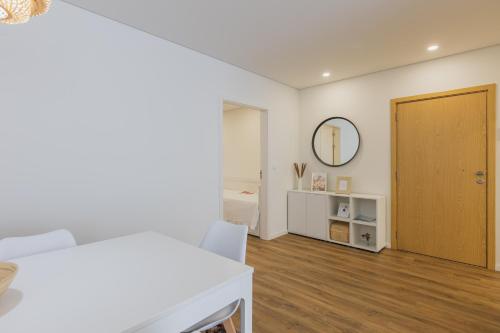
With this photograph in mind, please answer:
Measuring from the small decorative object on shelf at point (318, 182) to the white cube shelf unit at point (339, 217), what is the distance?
0.19 meters

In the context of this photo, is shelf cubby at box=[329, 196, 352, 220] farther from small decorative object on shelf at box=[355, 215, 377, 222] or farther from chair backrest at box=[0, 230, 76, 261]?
chair backrest at box=[0, 230, 76, 261]

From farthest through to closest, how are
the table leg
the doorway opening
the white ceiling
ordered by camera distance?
the doorway opening, the white ceiling, the table leg

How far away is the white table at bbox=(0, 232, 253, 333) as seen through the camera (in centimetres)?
83

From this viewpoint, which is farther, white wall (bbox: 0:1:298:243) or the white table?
white wall (bbox: 0:1:298:243)

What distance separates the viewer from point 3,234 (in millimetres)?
1821

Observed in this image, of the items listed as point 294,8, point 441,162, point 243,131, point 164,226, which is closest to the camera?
point 294,8

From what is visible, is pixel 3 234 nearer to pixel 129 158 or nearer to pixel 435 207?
pixel 129 158

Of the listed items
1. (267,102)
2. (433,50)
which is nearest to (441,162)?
(433,50)

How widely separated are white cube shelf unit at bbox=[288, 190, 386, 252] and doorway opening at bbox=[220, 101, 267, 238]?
59 cm

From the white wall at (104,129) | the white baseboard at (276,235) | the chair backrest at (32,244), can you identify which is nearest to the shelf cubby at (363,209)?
the white baseboard at (276,235)

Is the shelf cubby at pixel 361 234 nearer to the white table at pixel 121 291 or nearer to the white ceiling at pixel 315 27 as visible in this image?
the white ceiling at pixel 315 27

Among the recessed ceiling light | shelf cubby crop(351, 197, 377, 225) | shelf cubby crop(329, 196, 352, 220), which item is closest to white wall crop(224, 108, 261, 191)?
shelf cubby crop(329, 196, 352, 220)

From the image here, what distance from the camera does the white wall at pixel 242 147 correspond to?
511cm

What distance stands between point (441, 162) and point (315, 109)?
6.19 feet
